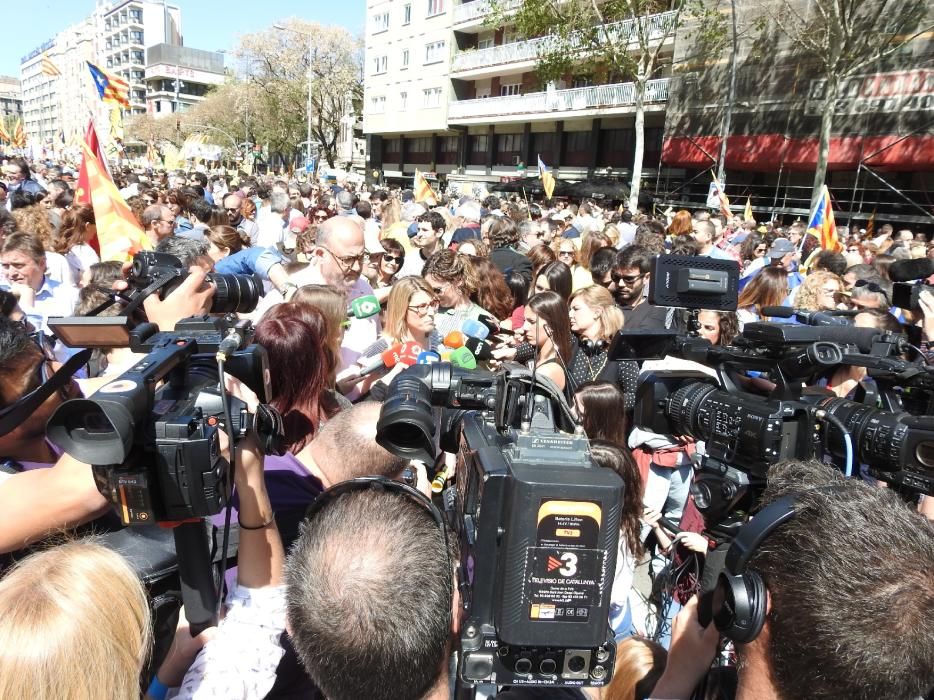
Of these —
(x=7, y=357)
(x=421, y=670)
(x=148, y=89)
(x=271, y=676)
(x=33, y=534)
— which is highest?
(x=148, y=89)

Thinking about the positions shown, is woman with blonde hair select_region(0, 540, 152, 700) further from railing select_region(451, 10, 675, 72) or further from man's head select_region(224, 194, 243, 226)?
railing select_region(451, 10, 675, 72)

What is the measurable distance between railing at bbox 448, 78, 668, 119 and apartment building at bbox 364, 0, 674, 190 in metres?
0.05

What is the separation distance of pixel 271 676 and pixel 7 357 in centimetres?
133

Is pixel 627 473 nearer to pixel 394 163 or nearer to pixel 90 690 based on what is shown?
pixel 90 690

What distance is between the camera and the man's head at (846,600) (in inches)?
44.5

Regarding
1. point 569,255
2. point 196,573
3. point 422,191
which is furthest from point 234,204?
point 196,573

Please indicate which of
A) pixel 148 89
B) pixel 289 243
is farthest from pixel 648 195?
pixel 148 89

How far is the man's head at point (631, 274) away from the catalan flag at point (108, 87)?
1230cm

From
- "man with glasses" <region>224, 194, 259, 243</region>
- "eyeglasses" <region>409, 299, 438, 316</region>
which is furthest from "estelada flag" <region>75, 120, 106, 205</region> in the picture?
"eyeglasses" <region>409, 299, 438, 316</region>

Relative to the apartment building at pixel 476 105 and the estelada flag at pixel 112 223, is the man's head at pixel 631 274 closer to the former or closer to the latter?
the estelada flag at pixel 112 223

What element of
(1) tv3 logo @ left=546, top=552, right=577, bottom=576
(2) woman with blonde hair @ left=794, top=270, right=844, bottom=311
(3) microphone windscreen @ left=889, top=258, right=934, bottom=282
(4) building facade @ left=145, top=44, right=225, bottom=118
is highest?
(4) building facade @ left=145, top=44, right=225, bottom=118

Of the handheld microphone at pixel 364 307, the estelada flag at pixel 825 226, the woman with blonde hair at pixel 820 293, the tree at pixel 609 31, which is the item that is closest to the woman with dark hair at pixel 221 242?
the handheld microphone at pixel 364 307

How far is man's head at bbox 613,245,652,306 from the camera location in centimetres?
529

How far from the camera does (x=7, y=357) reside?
2010 mm
